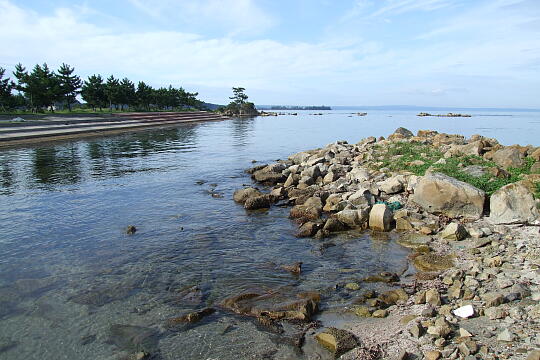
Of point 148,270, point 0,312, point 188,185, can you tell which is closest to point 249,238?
point 148,270

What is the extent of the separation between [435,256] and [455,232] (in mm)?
1477

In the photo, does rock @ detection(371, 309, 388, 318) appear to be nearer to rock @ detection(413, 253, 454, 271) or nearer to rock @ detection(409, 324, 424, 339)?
rock @ detection(409, 324, 424, 339)

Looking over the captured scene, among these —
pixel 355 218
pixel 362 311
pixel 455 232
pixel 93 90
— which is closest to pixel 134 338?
pixel 362 311

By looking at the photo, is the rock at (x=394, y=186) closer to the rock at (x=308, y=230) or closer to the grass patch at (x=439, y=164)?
the grass patch at (x=439, y=164)

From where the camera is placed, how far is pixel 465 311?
24.0ft

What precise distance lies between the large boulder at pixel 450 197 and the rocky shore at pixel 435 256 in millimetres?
36

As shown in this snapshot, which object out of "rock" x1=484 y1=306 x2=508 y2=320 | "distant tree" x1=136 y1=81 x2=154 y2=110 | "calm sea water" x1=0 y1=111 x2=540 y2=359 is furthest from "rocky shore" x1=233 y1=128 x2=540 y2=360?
"distant tree" x1=136 y1=81 x2=154 y2=110

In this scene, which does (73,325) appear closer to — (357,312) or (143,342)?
(143,342)

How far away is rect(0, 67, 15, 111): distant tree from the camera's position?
63.7 meters

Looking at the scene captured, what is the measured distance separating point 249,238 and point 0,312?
7449 mm

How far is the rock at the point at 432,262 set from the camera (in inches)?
397

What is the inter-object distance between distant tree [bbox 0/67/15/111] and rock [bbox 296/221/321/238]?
2798 inches

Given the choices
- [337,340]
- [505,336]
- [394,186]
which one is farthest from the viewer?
[394,186]

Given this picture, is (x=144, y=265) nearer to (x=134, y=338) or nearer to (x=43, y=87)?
(x=134, y=338)
